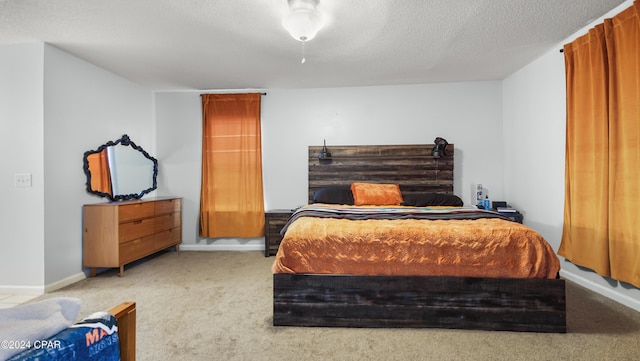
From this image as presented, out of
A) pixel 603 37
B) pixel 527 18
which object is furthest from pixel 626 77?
pixel 527 18

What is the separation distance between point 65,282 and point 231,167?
2.27 m

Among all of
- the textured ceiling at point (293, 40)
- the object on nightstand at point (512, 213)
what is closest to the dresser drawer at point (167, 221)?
the textured ceiling at point (293, 40)

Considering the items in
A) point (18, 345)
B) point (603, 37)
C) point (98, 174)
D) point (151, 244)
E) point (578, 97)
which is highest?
point (603, 37)

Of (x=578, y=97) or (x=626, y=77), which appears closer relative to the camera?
(x=626, y=77)

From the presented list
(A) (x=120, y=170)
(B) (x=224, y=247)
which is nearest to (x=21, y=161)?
(A) (x=120, y=170)

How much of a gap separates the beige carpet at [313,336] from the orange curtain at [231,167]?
63.5 inches

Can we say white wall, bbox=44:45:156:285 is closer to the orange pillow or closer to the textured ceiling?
the textured ceiling

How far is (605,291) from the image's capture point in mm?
2598

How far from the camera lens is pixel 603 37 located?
2.51m

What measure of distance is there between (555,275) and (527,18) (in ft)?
6.86

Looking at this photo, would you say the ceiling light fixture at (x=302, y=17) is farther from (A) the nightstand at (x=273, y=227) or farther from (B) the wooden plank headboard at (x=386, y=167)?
(A) the nightstand at (x=273, y=227)

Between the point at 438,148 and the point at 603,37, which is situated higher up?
the point at 603,37

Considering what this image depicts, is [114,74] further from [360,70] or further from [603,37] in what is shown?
[603,37]

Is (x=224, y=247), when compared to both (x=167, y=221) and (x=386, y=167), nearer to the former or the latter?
(x=167, y=221)
